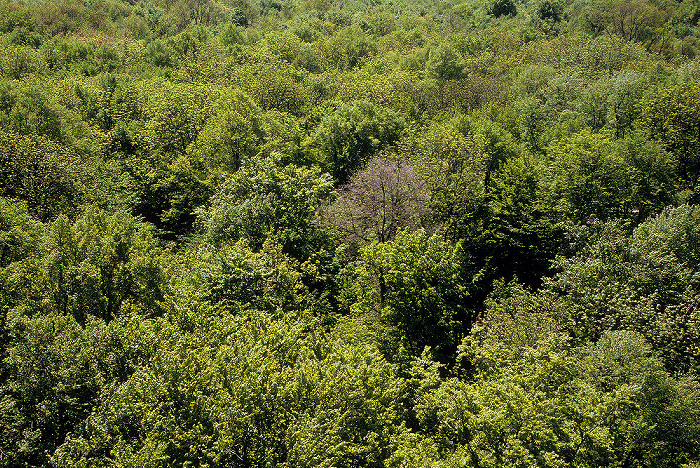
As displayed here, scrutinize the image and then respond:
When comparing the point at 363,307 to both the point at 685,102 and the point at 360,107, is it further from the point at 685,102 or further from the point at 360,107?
the point at 685,102

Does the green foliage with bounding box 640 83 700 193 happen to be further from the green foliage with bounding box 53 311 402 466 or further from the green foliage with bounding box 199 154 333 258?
the green foliage with bounding box 53 311 402 466

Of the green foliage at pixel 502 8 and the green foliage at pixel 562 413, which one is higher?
the green foliage at pixel 562 413

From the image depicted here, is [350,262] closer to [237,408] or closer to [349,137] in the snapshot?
[349,137]

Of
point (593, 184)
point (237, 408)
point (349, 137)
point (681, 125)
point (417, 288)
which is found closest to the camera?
point (237, 408)

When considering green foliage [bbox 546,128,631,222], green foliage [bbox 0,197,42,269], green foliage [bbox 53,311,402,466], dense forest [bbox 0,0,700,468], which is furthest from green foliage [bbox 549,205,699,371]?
green foliage [bbox 0,197,42,269]

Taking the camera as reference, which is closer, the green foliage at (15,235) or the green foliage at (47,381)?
the green foliage at (47,381)

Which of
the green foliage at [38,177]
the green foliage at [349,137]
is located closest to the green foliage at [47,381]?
the green foliage at [38,177]

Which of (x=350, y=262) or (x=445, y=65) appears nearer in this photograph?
(x=350, y=262)

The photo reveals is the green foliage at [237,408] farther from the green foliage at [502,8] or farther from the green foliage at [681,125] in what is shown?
the green foliage at [502,8]

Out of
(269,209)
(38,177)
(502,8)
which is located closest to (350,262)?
(269,209)
